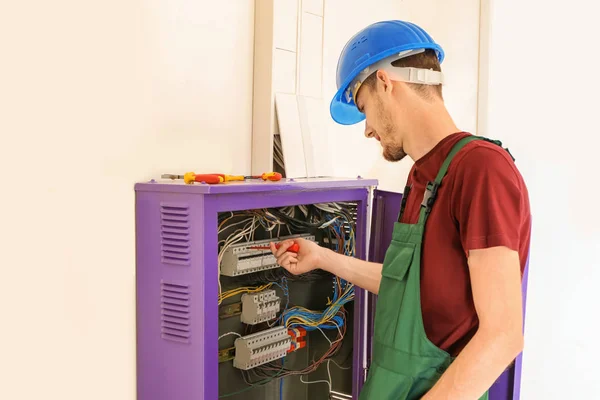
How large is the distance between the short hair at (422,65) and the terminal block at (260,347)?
0.75 meters

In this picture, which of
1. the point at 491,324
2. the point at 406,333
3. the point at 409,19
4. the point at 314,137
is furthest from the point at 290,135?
the point at 409,19

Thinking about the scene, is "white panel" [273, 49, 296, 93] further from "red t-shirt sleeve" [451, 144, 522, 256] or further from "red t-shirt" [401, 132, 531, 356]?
"red t-shirt sleeve" [451, 144, 522, 256]

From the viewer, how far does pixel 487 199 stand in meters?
1.06

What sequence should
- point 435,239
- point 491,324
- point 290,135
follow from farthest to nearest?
point 290,135
point 435,239
point 491,324

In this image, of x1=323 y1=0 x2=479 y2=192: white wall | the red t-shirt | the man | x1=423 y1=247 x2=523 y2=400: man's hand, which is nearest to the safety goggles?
the man

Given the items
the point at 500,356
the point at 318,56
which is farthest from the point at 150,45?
the point at 500,356

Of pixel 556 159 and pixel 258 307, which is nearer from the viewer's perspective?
pixel 258 307

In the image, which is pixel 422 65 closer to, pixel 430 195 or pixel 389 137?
pixel 389 137

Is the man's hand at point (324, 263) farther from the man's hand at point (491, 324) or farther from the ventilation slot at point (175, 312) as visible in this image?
the man's hand at point (491, 324)

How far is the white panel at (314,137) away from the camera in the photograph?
1.80m

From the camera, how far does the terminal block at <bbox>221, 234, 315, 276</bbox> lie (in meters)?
1.50

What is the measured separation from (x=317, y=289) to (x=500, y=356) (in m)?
0.94

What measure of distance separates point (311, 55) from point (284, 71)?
0.47ft

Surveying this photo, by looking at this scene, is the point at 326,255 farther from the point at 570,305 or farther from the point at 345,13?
the point at 570,305
